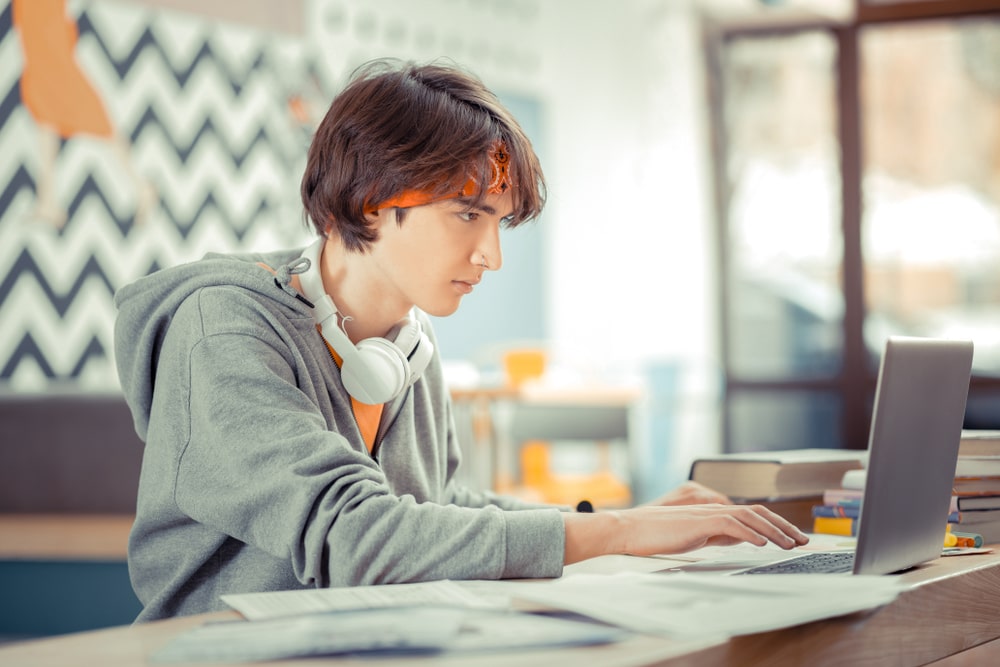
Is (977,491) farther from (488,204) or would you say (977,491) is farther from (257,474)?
(257,474)

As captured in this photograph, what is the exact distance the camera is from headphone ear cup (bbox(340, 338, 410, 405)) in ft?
4.30

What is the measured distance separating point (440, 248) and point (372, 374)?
165mm

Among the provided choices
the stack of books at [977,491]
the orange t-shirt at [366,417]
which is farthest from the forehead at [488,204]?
the stack of books at [977,491]

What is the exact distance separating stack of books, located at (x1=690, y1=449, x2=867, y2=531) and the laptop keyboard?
0.90ft

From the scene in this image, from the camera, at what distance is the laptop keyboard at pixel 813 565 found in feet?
3.52

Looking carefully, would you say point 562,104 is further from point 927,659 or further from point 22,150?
point 927,659

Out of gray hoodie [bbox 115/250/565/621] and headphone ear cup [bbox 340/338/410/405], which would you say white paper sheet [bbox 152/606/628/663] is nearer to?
gray hoodie [bbox 115/250/565/621]

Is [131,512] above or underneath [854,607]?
underneath

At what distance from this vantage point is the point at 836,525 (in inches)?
57.6

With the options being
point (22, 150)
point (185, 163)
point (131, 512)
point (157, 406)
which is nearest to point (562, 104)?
point (185, 163)

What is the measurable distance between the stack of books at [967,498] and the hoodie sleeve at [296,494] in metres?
0.53

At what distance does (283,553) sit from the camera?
107cm

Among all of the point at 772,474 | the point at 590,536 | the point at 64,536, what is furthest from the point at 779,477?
the point at 64,536

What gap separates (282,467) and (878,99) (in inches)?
199
